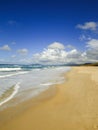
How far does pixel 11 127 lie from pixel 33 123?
699 millimetres

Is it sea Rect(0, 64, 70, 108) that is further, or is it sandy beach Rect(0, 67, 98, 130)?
sea Rect(0, 64, 70, 108)

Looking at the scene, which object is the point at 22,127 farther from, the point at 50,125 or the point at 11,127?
the point at 50,125

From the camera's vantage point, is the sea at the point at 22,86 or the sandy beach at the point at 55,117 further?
the sea at the point at 22,86

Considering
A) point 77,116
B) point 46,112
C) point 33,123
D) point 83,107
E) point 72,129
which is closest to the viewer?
point 72,129

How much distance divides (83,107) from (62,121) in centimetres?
189

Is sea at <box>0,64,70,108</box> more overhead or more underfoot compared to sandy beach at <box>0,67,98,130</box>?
more overhead

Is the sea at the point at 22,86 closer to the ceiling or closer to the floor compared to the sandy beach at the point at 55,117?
closer to the ceiling

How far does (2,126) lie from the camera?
18.7ft

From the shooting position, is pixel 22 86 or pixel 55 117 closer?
pixel 55 117

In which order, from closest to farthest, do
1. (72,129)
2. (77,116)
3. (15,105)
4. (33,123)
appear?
1. (72,129)
2. (33,123)
3. (77,116)
4. (15,105)

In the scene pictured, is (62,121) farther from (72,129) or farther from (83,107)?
A: (83,107)

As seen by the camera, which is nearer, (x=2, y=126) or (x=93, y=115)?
(x=2, y=126)

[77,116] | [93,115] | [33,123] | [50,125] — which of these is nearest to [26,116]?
[33,123]

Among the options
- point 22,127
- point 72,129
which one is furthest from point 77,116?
point 22,127
